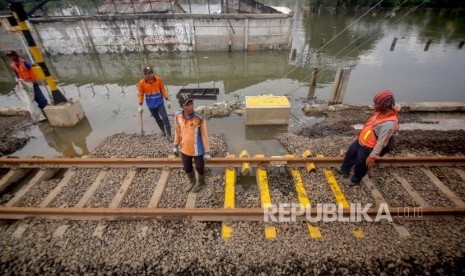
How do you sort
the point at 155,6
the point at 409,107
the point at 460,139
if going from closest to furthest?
the point at 460,139, the point at 409,107, the point at 155,6

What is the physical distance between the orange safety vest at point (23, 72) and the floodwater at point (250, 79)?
1629 millimetres

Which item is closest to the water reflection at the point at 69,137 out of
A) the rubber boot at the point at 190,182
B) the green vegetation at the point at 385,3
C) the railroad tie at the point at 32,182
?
the railroad tie at the point at 32,182

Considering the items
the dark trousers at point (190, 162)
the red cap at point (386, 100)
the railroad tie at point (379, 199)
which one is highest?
the red cap at point (386, 100)

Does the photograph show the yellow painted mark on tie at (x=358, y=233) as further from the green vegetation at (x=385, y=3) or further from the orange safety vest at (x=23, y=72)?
the green vegetation at (x=385, y=3)

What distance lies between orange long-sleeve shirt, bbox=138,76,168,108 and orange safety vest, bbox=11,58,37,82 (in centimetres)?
414

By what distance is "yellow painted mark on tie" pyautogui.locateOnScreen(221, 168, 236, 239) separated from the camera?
3719 millimetres

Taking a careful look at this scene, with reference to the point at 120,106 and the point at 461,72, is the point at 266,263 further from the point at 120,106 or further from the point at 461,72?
the point at 461,72

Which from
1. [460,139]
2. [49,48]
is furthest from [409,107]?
[49,48]

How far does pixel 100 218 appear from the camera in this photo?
401 cm

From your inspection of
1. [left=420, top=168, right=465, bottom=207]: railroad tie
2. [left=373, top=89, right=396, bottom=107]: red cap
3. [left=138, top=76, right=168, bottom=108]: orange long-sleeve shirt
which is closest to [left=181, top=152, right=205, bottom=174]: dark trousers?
[left=138, top=76, right=168, bottom=108]: orange long-sleeve shirt

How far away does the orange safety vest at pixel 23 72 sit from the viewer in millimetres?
6824

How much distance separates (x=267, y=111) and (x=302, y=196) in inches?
136

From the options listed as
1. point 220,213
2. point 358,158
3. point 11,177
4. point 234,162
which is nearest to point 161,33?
point 11,177

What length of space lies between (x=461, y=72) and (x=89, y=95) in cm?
1899
